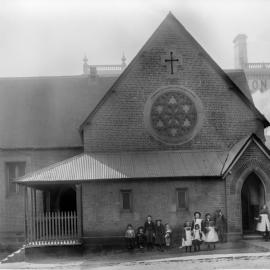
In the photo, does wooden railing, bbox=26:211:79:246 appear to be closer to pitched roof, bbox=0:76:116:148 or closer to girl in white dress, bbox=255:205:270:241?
pitched roof, bbox=0:76:116:148

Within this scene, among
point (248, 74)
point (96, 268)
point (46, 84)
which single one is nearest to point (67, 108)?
point (46, 84)

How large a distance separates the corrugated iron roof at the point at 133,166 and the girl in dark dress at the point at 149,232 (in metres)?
2.03

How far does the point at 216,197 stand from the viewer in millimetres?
24000

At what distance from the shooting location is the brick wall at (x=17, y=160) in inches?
1139

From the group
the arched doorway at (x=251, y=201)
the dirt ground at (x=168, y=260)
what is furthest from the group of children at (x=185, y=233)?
the arched doorway at (x=251, y=201)

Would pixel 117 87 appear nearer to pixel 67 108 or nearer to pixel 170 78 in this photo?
pixel 170 78

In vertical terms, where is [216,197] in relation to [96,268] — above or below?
above

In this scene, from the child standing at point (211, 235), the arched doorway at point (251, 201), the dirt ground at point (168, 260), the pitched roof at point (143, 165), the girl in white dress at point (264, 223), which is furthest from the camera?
the arched doorway at point (251, 201)

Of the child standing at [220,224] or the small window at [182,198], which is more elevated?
the small window at [182,198]

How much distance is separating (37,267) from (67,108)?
13.1 m

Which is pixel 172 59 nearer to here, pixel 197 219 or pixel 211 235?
pixel 197 219

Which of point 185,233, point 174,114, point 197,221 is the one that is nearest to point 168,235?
point 185,233

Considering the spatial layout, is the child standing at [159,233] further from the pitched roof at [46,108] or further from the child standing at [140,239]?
the pitched roof at [46,108]

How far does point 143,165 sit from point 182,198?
7.63 feet
